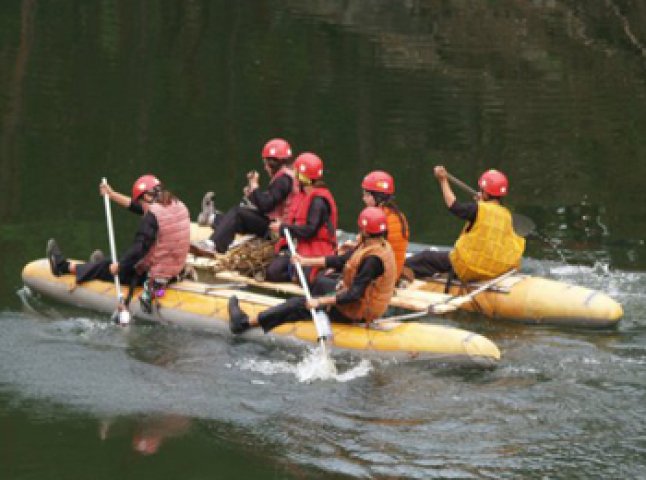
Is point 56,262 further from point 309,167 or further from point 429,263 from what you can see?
point 429,263

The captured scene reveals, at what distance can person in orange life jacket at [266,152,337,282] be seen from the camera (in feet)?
48.1

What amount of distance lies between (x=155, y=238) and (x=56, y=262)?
1.48m

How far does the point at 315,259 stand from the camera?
1376 cm

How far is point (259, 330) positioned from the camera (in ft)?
45.1

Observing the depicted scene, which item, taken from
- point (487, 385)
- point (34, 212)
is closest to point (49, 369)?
point (487, 385)

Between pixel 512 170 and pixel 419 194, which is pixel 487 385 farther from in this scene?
pixel 512 170

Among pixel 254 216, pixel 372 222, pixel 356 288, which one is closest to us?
pixel 372 222

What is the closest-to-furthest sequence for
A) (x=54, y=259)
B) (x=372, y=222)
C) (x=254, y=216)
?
(x=372, y=222) < (x=54, y=259) < (x=254, y=216)

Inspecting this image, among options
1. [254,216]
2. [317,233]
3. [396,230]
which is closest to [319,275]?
[317,233]

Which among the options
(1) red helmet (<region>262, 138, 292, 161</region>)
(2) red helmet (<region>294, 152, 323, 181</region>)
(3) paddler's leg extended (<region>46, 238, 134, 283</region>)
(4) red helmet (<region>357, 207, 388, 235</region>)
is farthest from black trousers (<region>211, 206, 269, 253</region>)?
(4) red helmet (<region>357, 207, 388, 235</region>)

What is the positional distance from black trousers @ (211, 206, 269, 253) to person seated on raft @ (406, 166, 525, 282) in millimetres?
2371

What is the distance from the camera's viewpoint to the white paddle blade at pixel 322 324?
42.6 feet

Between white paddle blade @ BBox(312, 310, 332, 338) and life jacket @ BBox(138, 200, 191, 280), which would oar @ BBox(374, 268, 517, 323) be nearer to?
white paddle blade @ BBox(312, 310, 332, 338)

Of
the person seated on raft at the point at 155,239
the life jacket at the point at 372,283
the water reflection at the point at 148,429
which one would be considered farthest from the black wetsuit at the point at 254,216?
the water reflection at the point at 148,429
